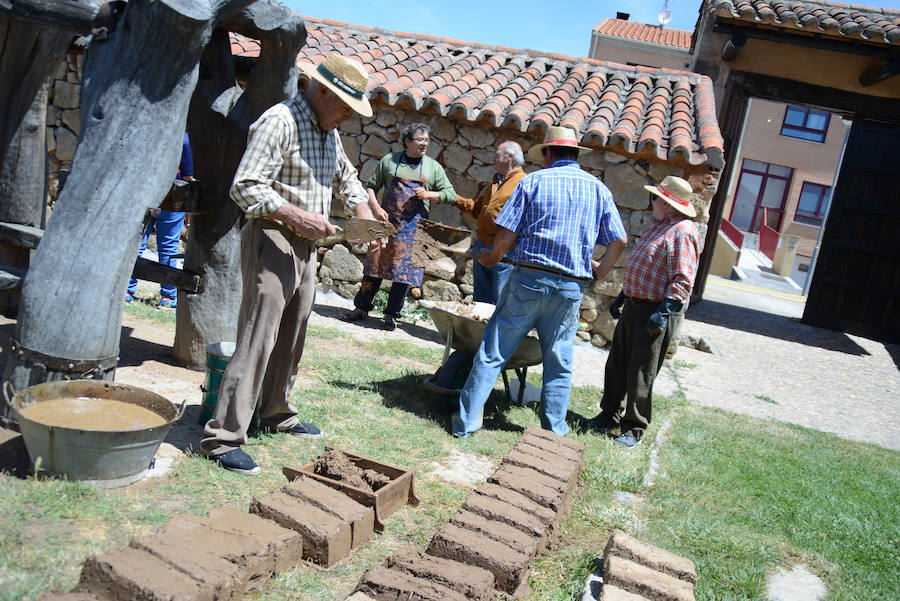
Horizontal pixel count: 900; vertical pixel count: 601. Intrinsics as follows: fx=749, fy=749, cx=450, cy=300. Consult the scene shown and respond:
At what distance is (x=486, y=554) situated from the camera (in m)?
3.10

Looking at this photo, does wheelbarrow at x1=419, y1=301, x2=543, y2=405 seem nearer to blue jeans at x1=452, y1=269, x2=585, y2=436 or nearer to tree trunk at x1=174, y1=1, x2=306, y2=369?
blue jeans at x1=452, y1=269, x2=585, y2=436

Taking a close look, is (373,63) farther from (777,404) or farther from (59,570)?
(59,570)

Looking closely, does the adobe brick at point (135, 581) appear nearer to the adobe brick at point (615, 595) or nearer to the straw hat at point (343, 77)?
the adobe brick at point (615, 595)

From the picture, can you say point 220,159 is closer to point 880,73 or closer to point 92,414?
point 92,414

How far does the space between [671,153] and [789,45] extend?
17.2 feet

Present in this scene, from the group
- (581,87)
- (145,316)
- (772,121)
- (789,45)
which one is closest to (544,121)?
(581,87)

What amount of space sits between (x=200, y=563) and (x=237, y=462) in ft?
4.03

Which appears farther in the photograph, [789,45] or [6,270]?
[789,45]

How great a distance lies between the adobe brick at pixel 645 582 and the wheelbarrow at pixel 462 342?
2.25m

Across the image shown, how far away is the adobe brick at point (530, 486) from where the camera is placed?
145 inches

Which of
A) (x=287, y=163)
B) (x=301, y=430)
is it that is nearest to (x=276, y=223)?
(x=287, y=163)

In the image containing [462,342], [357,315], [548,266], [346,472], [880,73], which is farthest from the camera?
[880,73]

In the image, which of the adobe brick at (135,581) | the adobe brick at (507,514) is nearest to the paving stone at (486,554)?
the adobe brick at (507,514)

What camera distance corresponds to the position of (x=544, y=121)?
857cm
